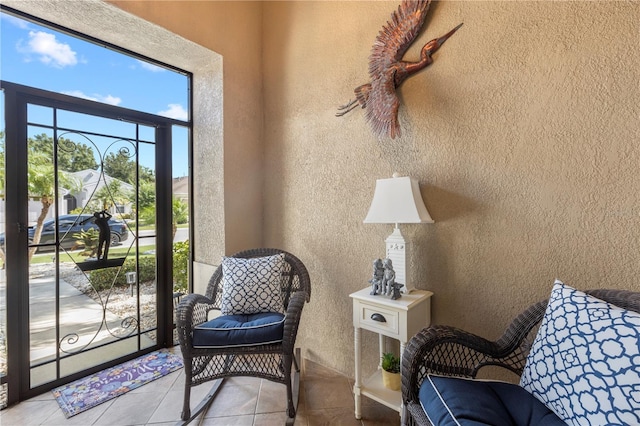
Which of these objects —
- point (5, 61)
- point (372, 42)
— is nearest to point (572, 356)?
point (372, 42)

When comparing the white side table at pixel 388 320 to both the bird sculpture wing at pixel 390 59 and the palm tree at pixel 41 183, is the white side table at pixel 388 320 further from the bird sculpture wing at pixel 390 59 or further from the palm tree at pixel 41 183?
the palm tree at pixel 41 183

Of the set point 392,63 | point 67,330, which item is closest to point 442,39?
point 392,63

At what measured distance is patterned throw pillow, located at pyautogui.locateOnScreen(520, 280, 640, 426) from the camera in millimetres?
796

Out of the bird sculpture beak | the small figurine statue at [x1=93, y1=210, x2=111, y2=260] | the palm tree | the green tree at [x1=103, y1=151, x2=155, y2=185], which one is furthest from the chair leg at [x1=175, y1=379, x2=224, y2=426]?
the bird sculpture beak

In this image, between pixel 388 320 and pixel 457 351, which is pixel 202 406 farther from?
pixel 457 351

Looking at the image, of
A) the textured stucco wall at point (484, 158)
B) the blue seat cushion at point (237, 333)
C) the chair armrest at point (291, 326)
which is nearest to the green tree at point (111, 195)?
the blue seat cushion at point (237, 333)

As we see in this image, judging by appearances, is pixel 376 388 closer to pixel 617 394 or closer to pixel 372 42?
pixel 617 394

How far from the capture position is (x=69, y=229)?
6.43 ft

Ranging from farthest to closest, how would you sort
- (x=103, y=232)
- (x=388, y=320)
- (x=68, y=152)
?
(x=103, y=232) < (x=68, y=152) < (x=388, y=320)

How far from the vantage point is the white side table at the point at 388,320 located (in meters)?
1.46

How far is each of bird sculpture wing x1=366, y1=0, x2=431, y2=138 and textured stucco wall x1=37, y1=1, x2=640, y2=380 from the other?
67 millimetres

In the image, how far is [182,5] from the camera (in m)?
2.09

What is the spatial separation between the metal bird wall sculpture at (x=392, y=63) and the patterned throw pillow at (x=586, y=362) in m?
1.25

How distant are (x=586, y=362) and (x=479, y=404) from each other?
1.16 ft
